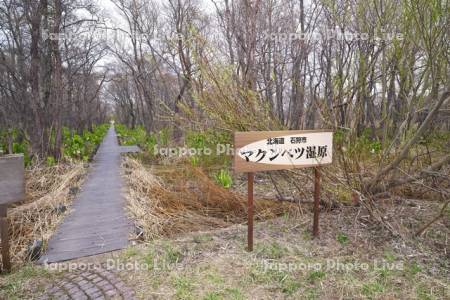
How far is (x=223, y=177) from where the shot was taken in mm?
5402

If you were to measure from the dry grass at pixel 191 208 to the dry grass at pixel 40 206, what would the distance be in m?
1.08

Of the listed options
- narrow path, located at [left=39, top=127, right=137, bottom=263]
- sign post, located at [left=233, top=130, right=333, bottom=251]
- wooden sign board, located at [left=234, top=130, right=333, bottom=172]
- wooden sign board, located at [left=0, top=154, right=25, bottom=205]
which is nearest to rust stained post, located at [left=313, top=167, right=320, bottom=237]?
sign post, located at [left=233, top=130, right=333, bottom=251]

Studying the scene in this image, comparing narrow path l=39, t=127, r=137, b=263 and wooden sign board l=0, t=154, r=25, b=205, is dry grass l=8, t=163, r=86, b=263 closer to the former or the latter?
narrow path l=39, t=127, r=137, b=263

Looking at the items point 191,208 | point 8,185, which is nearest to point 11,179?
point 8,185

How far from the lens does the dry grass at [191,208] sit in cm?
383

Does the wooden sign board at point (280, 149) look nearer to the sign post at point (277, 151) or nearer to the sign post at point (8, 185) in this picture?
the sign post at point (277, 151)

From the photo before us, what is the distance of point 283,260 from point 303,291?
1.64 ft

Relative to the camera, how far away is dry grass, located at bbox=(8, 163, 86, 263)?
3420 mm

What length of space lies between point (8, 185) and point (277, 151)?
2594 mm

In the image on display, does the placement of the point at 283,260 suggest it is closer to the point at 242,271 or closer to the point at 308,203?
the point at 242,271

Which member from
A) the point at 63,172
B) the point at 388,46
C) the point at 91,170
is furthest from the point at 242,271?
the point at 91,170

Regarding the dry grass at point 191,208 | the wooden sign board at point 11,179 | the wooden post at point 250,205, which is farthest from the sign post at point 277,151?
the wooden sign board at point 11,179

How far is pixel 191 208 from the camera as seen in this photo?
14.8ft

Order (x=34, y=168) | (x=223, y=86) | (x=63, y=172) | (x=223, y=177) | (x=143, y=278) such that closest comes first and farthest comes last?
1. (x=143, y=278)
2. (x=223, y=86)
3. (x=223, y=177)
4. (x=34, y=168)
5. (x=63, y=172)
